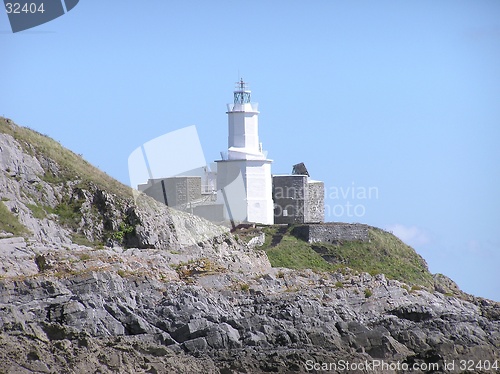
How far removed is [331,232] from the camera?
202 ft

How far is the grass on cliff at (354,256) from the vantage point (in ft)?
188

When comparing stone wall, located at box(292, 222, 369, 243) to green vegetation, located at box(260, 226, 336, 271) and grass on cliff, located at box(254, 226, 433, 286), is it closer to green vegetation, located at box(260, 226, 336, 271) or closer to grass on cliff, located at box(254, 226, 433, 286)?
grass on cliff, located at box(254, 226, 433, 286)

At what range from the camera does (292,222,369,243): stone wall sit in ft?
200

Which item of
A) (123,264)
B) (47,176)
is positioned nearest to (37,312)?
(123,264)

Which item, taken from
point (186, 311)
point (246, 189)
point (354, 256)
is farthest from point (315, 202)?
point (186, 311)

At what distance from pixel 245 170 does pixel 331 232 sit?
466 centimetres

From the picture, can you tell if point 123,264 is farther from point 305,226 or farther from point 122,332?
point 305,226

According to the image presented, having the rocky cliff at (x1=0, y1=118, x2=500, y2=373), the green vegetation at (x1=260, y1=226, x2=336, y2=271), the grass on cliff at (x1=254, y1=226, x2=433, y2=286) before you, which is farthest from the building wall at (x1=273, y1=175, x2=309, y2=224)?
the rocky cliff at (x1=0, y1=118, x2=500, y2=373)

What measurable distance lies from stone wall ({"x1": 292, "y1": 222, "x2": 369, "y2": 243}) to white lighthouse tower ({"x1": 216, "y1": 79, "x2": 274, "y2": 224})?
2603 millimetres

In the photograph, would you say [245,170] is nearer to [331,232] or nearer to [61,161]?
[331,232]

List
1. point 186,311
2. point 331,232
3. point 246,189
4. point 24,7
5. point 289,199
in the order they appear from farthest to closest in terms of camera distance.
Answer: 1. point 289,199
2. point 246,189
3. point 331,232
4. point 24,7
5. point 186,311

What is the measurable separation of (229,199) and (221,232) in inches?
450

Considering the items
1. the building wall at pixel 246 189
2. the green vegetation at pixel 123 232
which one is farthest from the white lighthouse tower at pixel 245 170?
the green vegetation at pixel 123 232

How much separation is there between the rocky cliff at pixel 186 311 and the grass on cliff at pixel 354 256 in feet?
34.8
